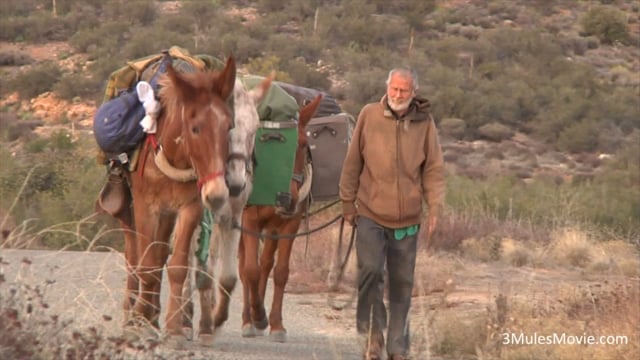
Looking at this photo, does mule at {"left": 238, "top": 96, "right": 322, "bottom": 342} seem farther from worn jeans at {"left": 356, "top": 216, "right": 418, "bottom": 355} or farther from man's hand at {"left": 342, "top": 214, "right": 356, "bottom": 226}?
worn jeans at {"left": 356, "top": 216, "right": 418, "bottom": 355}

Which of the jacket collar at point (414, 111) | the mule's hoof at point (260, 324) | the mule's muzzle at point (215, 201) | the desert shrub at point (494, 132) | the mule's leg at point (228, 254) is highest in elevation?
the jacket collar at point (414, 111)

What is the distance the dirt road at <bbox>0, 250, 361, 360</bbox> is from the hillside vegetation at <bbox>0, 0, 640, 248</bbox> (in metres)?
15.9

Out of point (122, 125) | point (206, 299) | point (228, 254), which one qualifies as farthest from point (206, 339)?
point (122, 125)

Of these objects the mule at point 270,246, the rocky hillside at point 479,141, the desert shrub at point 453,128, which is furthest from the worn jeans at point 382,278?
the desert shrub at point 453,128

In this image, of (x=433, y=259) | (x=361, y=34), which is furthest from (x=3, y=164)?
(x=361, y=34)

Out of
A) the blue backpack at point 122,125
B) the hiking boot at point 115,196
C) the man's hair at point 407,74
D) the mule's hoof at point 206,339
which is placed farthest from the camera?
the hiking boot at point 115,196

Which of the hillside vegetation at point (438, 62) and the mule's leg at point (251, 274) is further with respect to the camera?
the hillside vegetation at point (438, 62)

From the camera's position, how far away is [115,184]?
38.3ft

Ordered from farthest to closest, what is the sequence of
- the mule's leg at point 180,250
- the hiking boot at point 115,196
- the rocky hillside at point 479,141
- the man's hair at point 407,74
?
1. the rocky hillside at point 479,141
2. the hiking boot at point 115,196
3. the mule's leg at point 180,250
4. the man's hair at point 407,74

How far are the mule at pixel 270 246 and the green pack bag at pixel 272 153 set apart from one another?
0.15 metres

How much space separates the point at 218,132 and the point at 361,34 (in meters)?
48.9

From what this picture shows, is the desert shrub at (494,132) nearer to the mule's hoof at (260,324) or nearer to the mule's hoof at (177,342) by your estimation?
the mule's hoof at (260,324)

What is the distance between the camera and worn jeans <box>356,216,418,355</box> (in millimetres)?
10516

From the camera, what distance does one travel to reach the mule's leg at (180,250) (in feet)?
35.0
